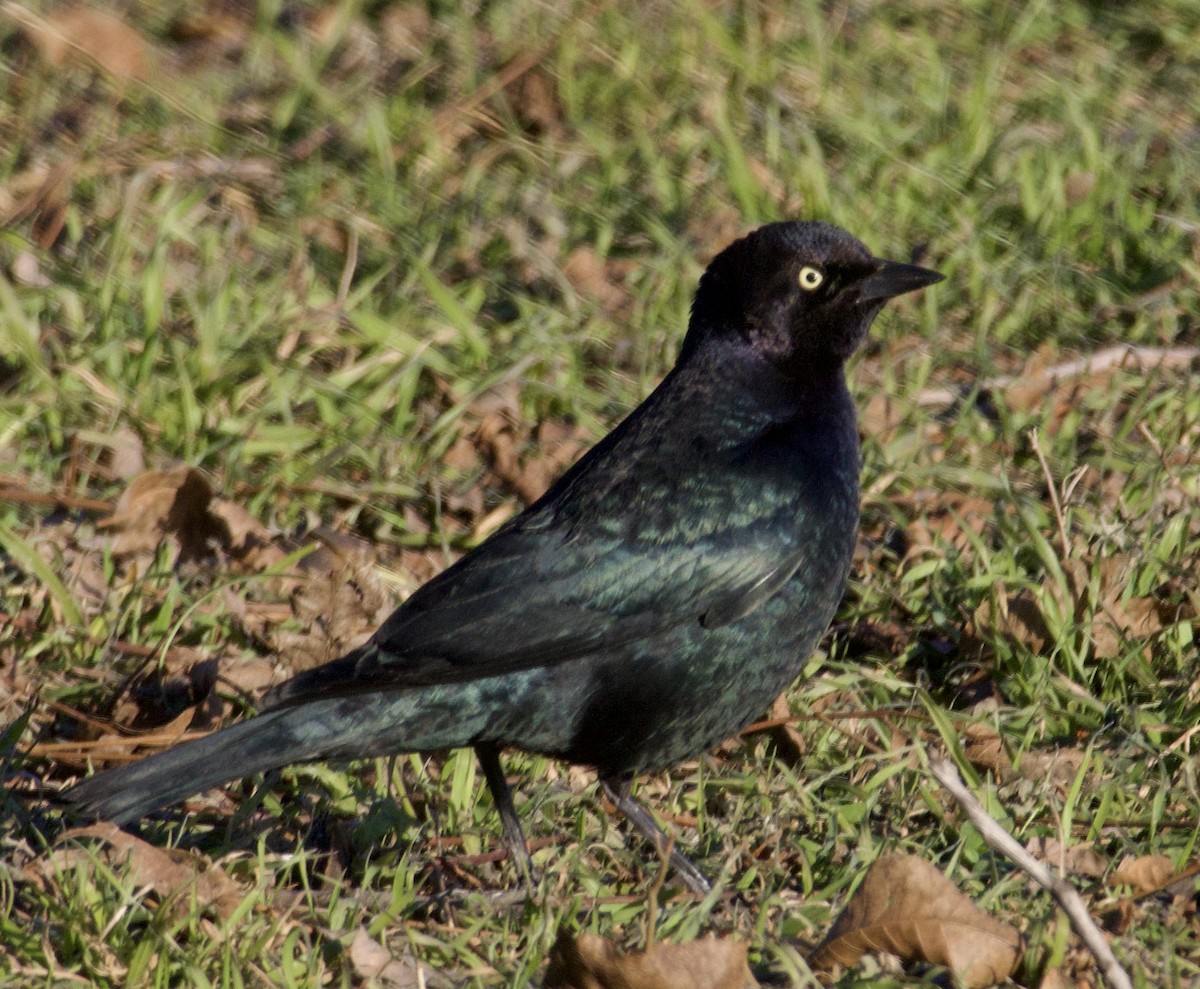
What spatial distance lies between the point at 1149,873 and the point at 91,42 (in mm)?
6060

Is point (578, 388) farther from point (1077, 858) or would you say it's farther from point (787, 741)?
point (1077, 858)

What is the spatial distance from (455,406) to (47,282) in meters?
1.62

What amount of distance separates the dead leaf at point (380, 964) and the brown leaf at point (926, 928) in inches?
31.9

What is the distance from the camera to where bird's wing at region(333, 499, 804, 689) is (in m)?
3.77

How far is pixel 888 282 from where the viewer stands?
14.4 feet

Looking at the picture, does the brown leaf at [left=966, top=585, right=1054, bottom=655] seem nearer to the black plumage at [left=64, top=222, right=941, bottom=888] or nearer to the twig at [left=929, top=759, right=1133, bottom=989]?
the black plumage at [left=64, top=222, right=941, bottom=888]

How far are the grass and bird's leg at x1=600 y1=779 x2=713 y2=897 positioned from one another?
0.27ft

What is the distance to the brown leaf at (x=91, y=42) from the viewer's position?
25.1ft

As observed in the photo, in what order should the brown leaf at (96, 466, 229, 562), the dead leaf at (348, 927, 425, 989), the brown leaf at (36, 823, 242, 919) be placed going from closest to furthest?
the dead leaf at (348, 927, 425, 989) → the brown leaf at (36, 823, 242, 919) → the brown leaf at (96, 466, 229, 562)

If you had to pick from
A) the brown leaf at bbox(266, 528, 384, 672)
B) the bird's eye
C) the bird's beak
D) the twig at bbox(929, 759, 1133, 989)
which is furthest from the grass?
the bird's eye

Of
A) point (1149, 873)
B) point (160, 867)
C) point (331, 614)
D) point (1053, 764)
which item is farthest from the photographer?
point (331, 614)

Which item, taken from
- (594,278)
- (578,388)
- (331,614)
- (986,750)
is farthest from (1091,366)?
(331,614)

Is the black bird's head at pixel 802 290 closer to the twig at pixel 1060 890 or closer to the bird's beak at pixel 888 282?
the bird's beak at pixel 888 282

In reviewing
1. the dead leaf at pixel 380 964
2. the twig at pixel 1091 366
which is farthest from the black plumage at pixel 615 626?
the twig at pixel 1091 366
